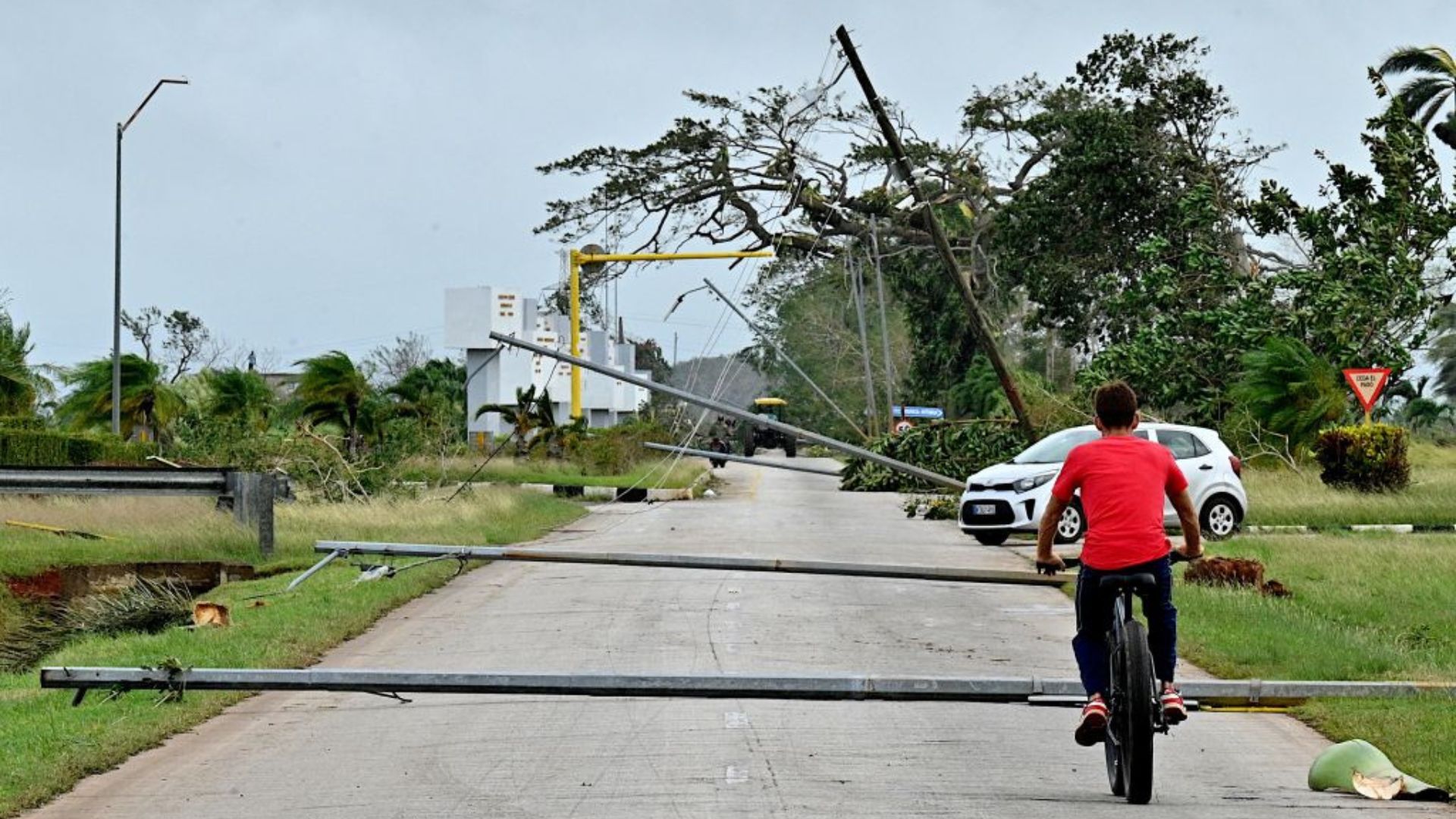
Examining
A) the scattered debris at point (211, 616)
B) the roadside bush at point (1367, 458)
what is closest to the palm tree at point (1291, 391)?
the roadside bush at point (1367, 458)

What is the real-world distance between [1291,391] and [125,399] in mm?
26001

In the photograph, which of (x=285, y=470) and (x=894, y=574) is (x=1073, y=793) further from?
(x=285, y=470)

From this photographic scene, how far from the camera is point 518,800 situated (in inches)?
314

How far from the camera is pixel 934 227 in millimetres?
25031

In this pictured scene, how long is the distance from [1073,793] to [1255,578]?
33.5 feet

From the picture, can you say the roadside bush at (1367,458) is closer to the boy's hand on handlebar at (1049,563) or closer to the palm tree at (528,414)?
the palm tree at (528,414)

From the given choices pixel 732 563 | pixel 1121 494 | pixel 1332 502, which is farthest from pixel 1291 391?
pixel 1121 494

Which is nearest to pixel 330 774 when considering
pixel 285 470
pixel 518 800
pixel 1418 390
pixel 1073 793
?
pixel 518 800

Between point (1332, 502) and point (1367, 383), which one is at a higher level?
point (1367, 383)

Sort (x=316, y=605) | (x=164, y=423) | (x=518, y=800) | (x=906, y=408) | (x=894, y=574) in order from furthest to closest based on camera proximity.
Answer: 1. (x=906, y=408)
2. (x=164, y=423)
3. (x=316, y=605)
4. (x=894, y=574)
5. (x=518, y=800)

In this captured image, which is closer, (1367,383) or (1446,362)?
(1367,383)

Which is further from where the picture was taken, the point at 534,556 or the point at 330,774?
the point at 534,556

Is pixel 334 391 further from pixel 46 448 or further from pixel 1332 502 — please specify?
pixel 1332 502

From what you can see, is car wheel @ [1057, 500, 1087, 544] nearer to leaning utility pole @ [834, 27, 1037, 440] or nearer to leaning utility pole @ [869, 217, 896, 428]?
leaning utility pole @ [834, 27, 1037, 440]
